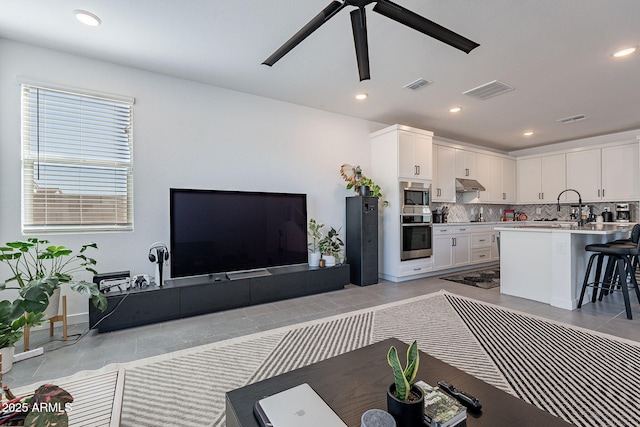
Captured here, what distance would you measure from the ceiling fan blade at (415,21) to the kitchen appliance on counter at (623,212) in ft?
20.1

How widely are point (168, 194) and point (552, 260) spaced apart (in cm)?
460

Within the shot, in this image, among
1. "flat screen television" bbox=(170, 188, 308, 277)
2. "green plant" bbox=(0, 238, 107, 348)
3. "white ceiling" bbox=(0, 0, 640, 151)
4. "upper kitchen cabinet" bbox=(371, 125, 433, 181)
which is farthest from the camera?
"upper kitchen cabinet" bbox=(371, 125, 433, 181)

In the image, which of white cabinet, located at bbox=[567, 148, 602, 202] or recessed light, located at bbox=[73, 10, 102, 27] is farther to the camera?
white cabinet, located at bbox=[567, 148, 602, 202]

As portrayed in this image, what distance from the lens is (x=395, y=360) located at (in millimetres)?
910

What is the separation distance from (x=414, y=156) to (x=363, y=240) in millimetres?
1697

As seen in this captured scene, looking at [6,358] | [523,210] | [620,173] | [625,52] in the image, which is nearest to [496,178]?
[523,210]

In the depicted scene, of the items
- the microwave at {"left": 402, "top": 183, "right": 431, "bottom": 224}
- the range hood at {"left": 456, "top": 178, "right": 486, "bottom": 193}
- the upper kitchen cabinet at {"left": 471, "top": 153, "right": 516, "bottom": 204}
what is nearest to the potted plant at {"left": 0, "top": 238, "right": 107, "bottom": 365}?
the microwave at {"left": 402, "top": 183, "right": 431, "bottom": 224}

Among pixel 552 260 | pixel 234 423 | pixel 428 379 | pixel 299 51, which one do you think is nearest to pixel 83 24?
pixel 299 51

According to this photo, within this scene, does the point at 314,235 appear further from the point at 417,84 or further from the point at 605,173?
the point at 605,173

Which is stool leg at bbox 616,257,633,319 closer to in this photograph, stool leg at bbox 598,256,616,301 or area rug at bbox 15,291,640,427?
stool leg at bbox 598,256,616,301

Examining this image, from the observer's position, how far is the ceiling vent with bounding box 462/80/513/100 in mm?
3585

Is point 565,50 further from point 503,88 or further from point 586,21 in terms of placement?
point 503,88

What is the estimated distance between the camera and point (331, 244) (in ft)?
14.2

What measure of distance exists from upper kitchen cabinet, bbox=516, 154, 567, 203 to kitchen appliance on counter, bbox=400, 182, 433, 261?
3.54 meters
